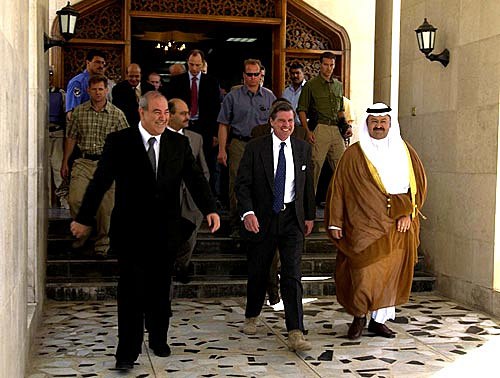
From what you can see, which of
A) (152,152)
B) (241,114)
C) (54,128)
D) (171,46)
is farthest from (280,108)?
(171,46)

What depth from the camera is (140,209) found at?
5.40 metres

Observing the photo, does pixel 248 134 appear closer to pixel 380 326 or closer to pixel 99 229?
pixel 99 229

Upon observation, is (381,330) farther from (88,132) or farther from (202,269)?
(88,132)

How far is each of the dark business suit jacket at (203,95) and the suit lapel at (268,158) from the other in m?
2.67

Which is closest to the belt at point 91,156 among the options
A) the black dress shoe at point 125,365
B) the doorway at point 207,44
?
the black dress shoe at point 125,365

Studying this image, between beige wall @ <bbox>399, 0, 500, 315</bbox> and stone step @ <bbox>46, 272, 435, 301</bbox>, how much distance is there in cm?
65

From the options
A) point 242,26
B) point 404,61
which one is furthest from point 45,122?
point 242,26

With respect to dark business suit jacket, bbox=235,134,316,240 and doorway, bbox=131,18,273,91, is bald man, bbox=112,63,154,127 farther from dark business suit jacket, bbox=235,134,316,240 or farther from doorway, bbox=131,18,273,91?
doorway, bbox=131,18,273,91

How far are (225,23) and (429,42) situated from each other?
4.97 metres

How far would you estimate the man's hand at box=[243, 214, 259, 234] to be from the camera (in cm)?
595

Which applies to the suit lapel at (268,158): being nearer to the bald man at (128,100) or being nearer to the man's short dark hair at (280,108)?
the man's short dark hair at (280,108)

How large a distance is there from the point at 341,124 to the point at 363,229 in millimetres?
3090

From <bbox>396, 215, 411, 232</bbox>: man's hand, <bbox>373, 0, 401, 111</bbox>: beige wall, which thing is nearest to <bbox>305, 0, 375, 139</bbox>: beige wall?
<bbox>373, 0, 401, 111</bbox>: beige wall

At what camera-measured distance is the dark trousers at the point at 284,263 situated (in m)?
5.88
